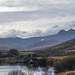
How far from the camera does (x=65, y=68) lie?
375 feet

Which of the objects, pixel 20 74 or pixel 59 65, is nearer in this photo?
pixel 20 74

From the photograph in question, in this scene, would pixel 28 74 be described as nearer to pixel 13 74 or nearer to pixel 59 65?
pixel 13 74

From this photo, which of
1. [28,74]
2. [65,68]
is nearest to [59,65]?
[65,68]

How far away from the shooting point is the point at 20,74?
276 feet

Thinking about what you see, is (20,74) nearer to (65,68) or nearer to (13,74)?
(13,74)

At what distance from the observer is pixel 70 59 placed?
377 feet

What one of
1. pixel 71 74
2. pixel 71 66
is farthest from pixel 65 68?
pixel 71 74

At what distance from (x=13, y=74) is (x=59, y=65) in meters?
35.0

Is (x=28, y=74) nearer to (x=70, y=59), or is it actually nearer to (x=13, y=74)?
Answer: (x=13, y=74)

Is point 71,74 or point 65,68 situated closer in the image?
point 71,74

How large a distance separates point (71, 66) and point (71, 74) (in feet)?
95.9

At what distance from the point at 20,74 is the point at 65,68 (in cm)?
3464

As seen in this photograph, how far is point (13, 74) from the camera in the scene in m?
85.2

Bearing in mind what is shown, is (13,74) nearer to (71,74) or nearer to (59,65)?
(71,74)
